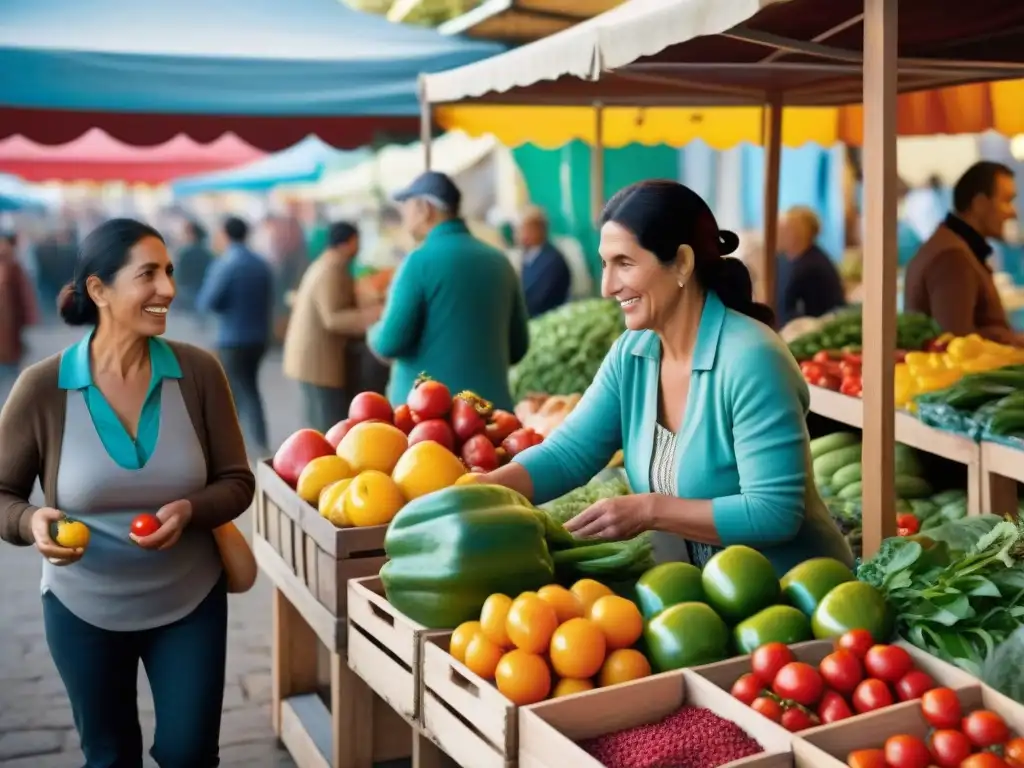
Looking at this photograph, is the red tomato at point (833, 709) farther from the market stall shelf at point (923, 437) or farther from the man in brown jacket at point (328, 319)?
the man in brown jacket at point (328, 319)

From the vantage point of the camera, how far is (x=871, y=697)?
2311mm

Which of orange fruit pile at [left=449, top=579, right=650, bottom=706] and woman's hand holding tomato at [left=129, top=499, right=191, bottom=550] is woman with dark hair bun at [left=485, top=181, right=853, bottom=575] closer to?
orange fruit pile at [left=449, top=579, right=650, bottom=706]

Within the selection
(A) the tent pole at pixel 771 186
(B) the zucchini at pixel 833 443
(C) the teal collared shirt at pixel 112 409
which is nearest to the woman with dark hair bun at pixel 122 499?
(C) the teal collared shirt at pixel 112 409

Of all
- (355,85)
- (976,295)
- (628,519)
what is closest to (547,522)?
(628,519)

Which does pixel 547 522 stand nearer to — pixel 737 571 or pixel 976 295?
pixel 737 571

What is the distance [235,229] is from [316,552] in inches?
283

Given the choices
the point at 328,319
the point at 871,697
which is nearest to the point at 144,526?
the point at 871,697

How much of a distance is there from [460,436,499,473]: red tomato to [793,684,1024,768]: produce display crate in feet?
6.78

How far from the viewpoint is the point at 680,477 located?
304 centimetres

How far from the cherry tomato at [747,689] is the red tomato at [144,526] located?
5.01ft

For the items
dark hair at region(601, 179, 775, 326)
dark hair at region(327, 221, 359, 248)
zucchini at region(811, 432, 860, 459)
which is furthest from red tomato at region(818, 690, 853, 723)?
dark hair at region(327, 221, 359, 248)

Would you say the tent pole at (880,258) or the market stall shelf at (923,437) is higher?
the tent pole at (880,258)

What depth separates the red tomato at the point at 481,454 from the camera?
4145mm

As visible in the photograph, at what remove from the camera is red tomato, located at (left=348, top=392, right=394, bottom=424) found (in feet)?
14.3
